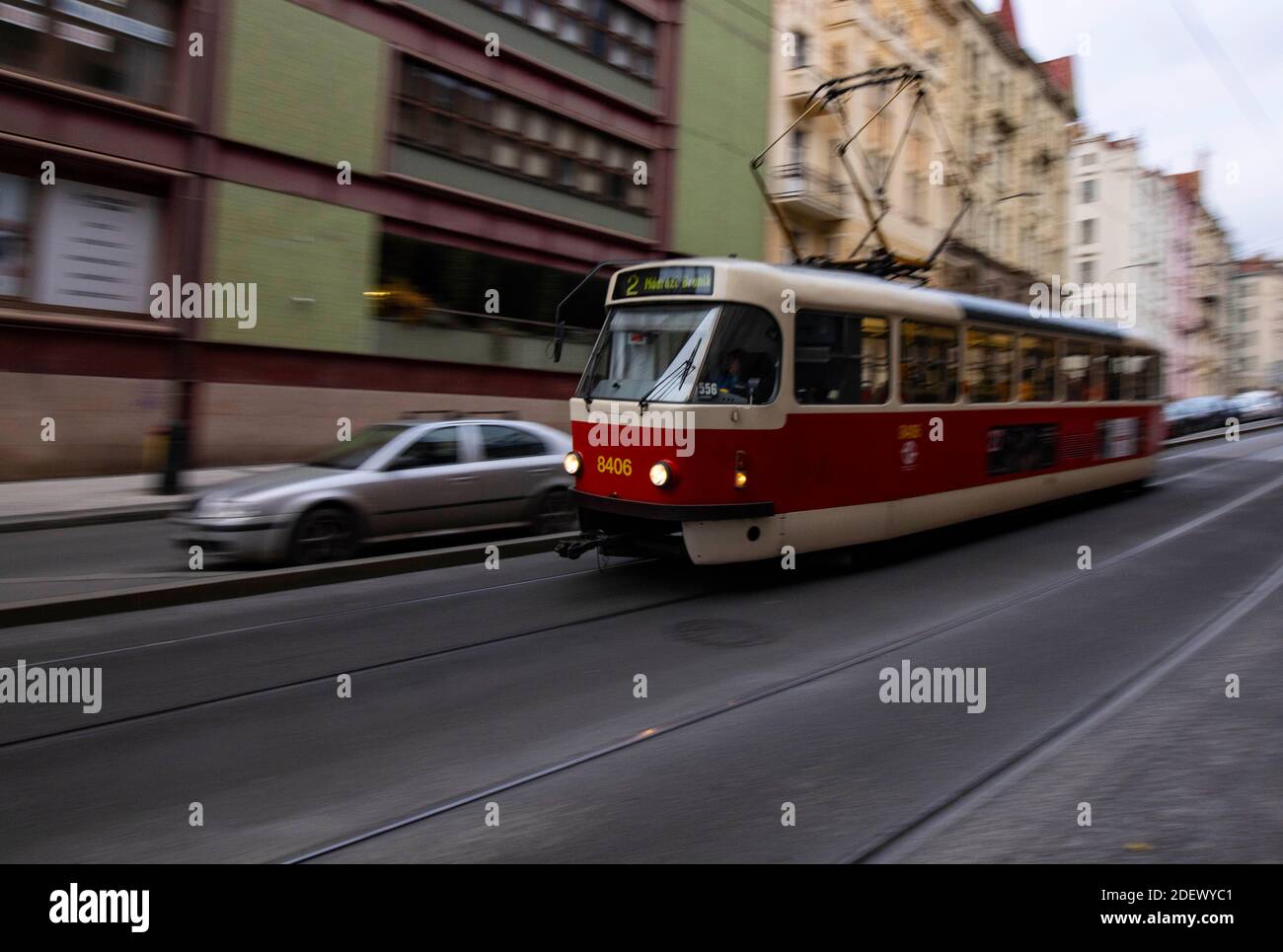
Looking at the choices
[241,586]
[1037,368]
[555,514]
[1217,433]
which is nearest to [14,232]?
[555,514]

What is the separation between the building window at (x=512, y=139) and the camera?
73.7 ft

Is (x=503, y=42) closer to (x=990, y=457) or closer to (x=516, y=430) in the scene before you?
(x=516, y=430)

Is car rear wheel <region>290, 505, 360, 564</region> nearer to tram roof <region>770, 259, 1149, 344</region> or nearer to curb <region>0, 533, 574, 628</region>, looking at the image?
curb <region>0, 533, 574, 628</region>

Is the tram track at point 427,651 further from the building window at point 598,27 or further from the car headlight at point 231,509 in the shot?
the building window at point 598,27

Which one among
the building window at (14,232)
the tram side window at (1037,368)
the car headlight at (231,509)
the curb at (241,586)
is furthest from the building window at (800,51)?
the car headlight at (231,509)

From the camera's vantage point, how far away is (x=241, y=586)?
28.8 feet

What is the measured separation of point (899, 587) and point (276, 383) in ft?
46.4

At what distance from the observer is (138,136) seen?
17531mm

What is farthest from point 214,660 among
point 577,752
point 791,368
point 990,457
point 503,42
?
point 503,42

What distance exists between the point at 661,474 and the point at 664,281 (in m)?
1.82

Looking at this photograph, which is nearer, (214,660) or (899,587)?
(214,660)

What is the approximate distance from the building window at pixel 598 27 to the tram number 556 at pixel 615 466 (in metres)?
17.9

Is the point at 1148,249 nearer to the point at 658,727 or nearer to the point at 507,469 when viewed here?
the point at 507,469

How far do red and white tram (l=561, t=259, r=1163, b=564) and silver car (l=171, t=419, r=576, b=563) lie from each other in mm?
2066
